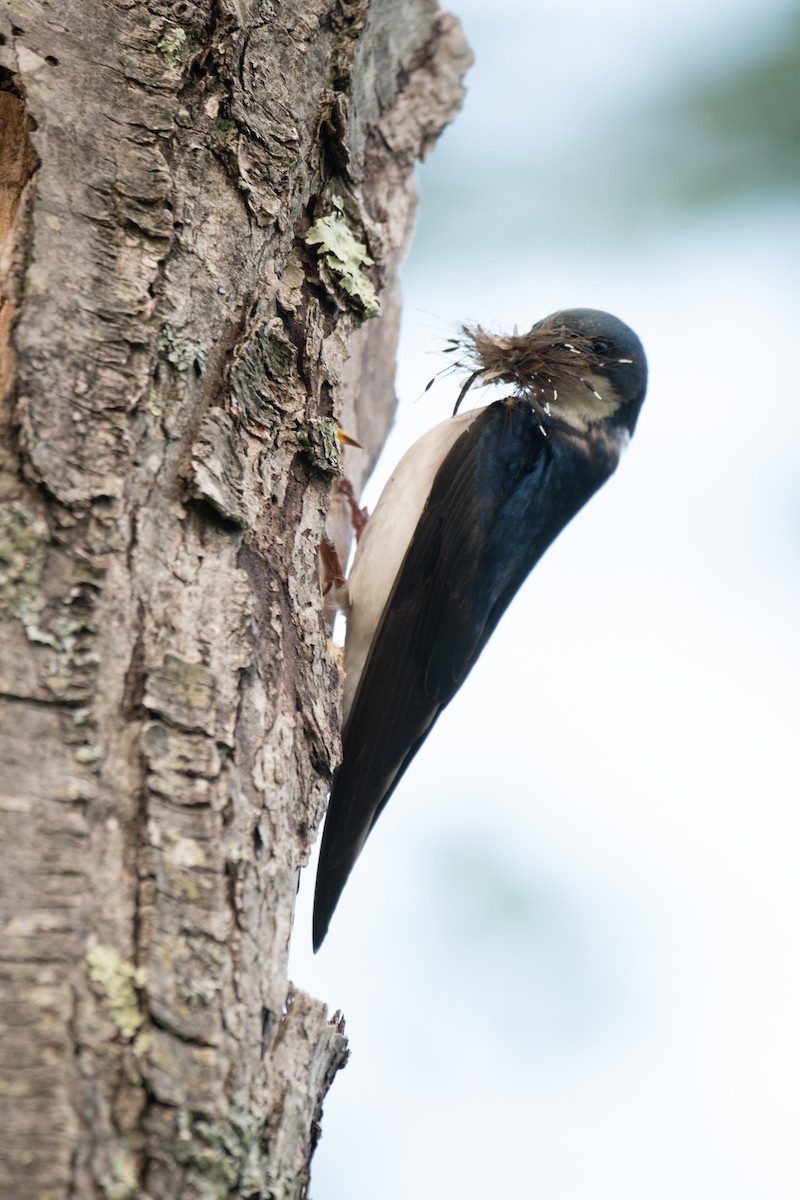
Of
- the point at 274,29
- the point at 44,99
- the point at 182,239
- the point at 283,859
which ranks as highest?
the point at 274,29

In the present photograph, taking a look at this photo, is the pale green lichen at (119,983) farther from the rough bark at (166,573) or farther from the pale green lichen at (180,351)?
the pale green lichen at (180,351)

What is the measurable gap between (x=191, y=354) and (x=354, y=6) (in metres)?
0.94

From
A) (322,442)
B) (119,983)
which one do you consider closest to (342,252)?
(322,442)

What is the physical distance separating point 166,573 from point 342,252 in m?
0.86

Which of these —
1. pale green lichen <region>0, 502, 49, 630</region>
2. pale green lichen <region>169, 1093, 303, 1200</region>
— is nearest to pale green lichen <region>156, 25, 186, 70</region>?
pale green lichen <region>0, 502, 49, 630</region>

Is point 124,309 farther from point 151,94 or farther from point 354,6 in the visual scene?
point 354,6

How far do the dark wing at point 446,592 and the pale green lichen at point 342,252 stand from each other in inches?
28.4

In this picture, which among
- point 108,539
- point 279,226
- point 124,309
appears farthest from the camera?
point 279,226

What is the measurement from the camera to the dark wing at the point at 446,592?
95.7 inches

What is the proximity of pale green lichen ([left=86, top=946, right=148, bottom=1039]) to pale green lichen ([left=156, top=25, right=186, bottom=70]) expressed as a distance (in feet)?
4.23

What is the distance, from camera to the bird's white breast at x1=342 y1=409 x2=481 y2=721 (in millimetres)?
2742

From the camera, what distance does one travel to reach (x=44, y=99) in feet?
5.47

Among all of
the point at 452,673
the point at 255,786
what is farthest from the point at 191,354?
the point at 452,673

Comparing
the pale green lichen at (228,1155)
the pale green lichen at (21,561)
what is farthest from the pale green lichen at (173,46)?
the pale green lichen at (228,1155)
